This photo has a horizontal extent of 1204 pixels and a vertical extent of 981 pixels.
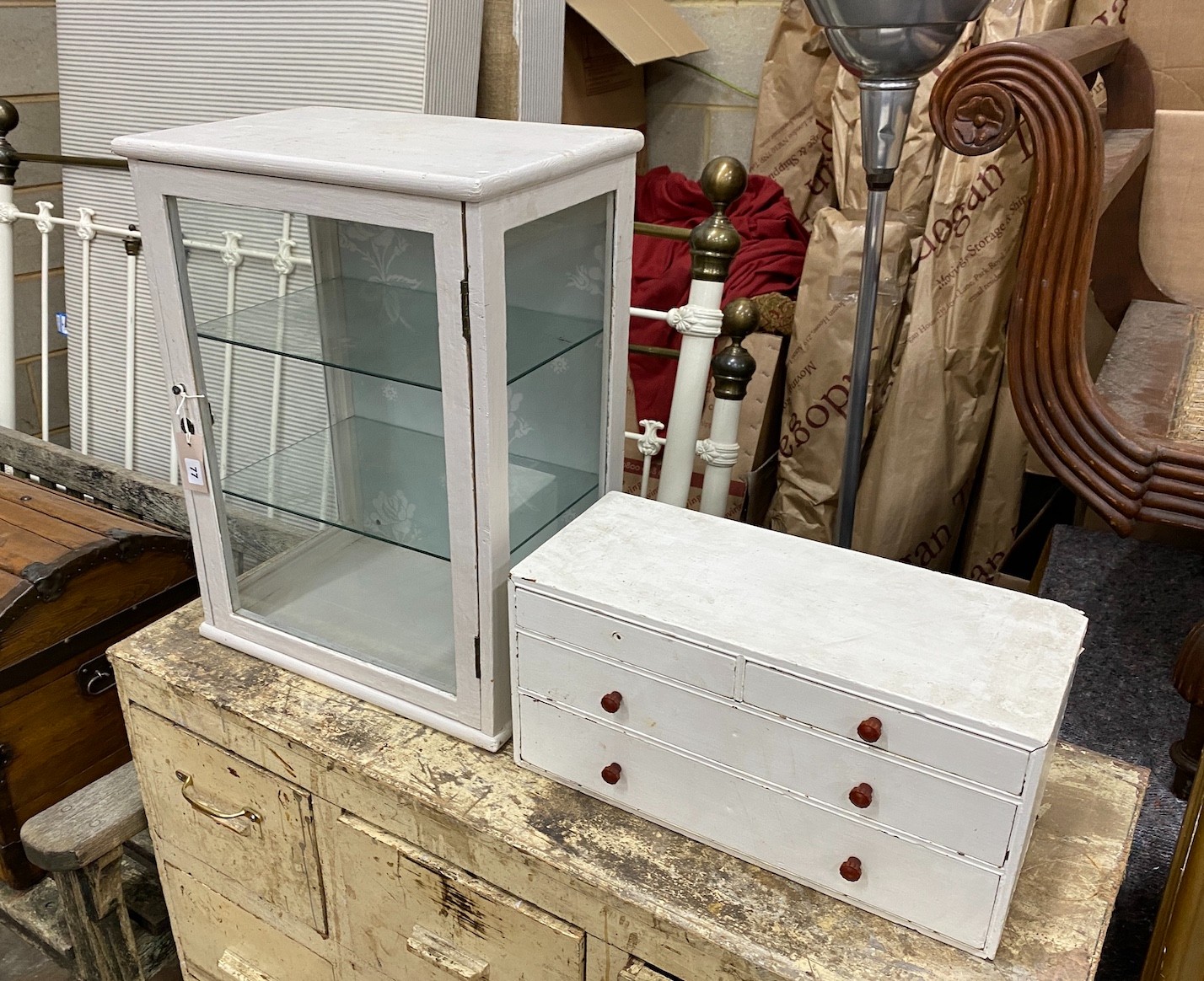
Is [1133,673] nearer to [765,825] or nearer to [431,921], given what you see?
[765,825]

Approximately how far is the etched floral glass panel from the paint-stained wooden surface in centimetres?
26

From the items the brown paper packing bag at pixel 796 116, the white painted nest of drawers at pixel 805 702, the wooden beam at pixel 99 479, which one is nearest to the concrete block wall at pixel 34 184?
the wooden beam at pixel 99 479

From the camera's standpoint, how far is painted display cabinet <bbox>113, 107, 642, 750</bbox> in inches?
35.4

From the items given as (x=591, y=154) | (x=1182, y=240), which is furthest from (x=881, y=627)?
(x=1182, y=240)

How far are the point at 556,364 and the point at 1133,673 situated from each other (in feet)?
3.14

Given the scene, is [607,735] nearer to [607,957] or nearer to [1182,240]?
[607,957]

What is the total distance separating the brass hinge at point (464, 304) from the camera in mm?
871

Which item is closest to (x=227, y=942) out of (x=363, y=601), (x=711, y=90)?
(x=363, y=601)

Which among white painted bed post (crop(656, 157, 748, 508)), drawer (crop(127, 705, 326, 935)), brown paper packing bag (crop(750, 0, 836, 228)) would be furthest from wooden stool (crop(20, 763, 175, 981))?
brown paper packing bag (crop(750, 0, 836, 228))

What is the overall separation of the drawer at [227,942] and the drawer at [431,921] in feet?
0.45

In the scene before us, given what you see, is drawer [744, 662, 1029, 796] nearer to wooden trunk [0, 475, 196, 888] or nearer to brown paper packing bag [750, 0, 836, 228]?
wooden trunk [0, 475, 196, 888]

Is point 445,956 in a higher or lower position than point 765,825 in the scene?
lower

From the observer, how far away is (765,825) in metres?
0.90

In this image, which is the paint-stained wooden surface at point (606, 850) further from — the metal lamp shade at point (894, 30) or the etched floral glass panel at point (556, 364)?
the metal lamp shade at point (894, 30)
